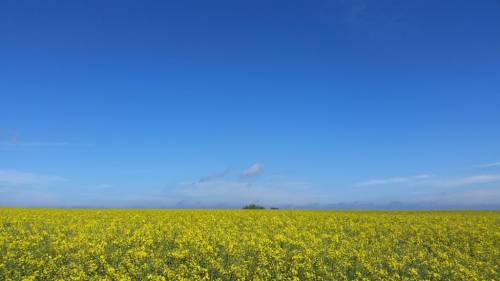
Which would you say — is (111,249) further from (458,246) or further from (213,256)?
(458,246)

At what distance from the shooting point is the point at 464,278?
13.1m

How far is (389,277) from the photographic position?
1282 cm

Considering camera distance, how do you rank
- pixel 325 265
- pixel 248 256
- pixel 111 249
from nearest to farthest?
pixel 325 265 < pixel 248 256 < pixel 111 249

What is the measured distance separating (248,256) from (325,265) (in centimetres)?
Result: 279

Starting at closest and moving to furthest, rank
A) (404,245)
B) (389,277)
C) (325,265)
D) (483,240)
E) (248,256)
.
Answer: (389,277)
(325,265)
(248,256)
(404,245)
(483,240)

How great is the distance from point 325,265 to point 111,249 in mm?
8417

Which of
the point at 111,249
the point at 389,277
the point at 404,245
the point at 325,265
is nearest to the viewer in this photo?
the point at 389,277

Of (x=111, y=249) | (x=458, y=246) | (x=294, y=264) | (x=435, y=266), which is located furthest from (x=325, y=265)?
(x=458, y=246)

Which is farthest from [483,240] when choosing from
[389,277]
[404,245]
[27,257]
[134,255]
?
[27,257]

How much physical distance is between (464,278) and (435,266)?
4.94 feet

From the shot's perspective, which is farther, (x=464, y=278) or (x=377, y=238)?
(x=377, y=238)

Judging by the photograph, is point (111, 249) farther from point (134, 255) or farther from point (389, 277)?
point (389, 277)

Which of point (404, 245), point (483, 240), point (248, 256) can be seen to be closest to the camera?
point (248, 256)

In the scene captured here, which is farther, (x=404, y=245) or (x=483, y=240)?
(x=483, y=240)
